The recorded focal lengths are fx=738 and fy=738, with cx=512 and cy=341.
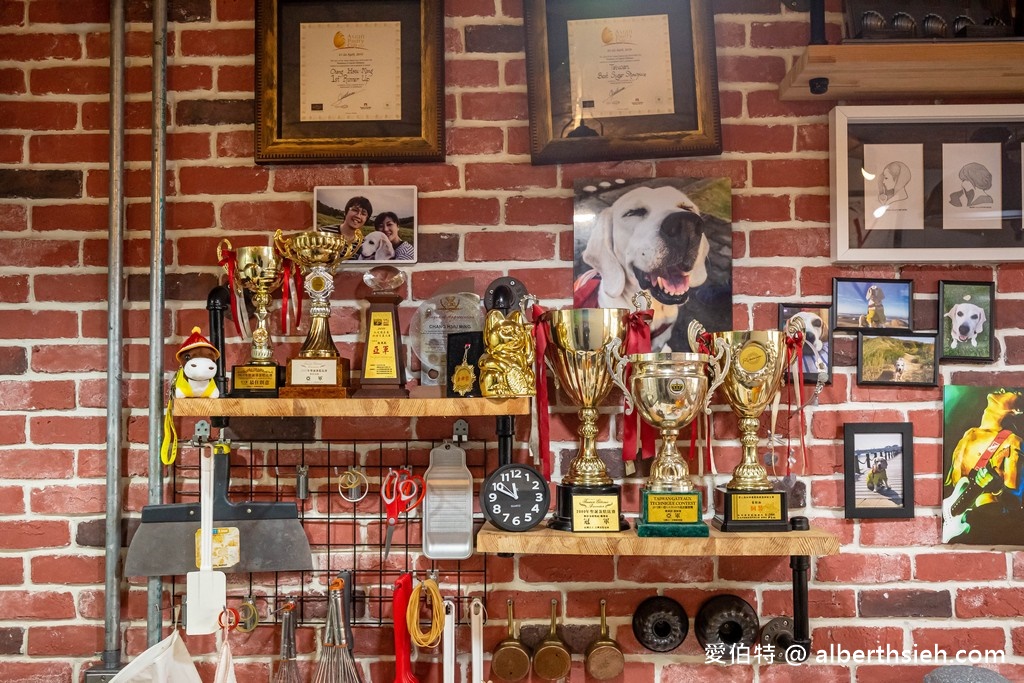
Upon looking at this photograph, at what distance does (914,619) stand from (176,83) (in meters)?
1.95

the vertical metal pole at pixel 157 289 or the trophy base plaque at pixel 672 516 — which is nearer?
the trophy base plaque at pixel 672 516

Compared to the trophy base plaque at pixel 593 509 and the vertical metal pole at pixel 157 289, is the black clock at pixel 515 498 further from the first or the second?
the vertical metal pole at pixel 157 289

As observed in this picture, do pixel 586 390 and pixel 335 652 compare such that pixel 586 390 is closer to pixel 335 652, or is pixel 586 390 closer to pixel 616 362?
pixel 616 362

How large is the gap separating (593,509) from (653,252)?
55cm

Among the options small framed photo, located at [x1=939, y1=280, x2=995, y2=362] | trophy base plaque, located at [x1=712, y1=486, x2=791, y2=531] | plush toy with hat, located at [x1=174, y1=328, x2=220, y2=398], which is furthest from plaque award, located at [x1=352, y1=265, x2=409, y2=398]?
small framed photo, located at [x1=939, y1=280, x2=995, y2=362]

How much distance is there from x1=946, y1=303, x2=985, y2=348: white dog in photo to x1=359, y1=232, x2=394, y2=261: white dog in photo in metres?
1.19

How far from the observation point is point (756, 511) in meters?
1.39

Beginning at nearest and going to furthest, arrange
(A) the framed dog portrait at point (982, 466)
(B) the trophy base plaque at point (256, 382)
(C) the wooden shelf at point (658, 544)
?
(C) the wooden shelf at point (658, 544) < (B) the trophy base plaque at point (256, 382) < (A) the framed dog portrait at point (982, 466)

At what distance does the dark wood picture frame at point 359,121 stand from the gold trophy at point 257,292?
0.81ft

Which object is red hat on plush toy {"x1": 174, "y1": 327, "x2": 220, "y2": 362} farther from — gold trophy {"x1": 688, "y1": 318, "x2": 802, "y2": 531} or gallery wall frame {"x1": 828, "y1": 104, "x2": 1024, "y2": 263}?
gallery wall frame {"x1": 828, "y1": 104, "x2": 1024, "y2": 263}

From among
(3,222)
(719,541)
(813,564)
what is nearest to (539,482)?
(719,541)

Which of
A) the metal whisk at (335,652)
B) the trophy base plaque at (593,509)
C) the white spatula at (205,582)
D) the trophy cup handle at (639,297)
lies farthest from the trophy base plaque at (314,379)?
the trophy cup handle at (639,297)

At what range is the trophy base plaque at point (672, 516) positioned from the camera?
52.4 inches

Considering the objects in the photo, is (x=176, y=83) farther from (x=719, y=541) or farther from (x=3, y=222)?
(x=719, y=541)
